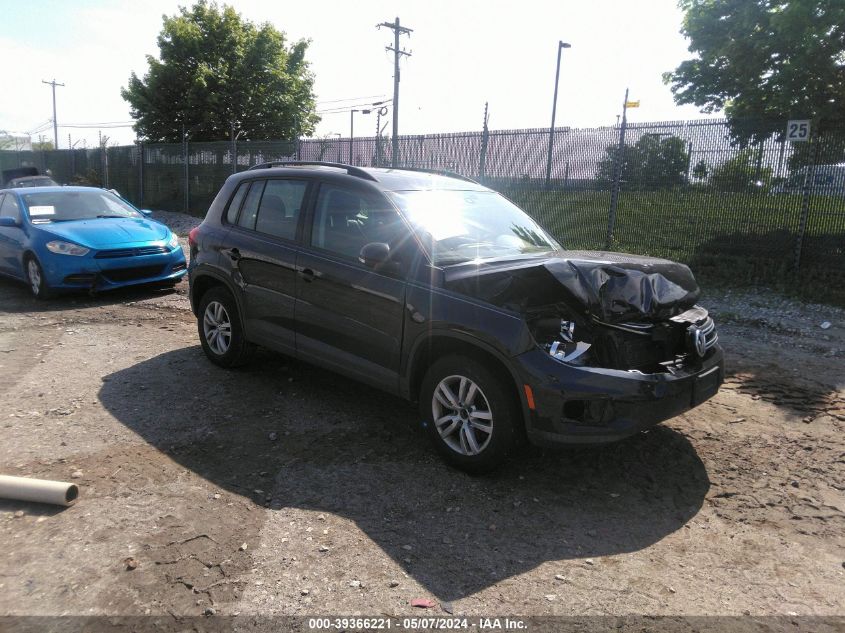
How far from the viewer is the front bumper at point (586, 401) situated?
134 inches

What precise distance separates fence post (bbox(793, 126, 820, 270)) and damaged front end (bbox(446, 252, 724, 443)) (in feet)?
21.2

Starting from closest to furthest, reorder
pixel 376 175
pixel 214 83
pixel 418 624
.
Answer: pixel 418 624, pixel 376 175, pixel 214 83

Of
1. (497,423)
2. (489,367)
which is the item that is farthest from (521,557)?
(489,367)

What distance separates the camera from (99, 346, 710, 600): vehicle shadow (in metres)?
3.19

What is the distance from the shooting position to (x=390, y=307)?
4180 millimetres

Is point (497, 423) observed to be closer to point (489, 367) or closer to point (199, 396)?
point (489, 367)

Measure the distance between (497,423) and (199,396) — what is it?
2.73m

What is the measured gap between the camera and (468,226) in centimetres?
462

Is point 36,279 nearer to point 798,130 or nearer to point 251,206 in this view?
point 251,206

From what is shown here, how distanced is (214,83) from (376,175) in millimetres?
22928

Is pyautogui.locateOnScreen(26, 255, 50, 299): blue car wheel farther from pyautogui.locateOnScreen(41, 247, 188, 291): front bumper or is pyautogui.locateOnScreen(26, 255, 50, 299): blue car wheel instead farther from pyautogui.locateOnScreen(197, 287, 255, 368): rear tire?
pyautogui.locateOnScreen(197, 287, 255, 368): rear tire

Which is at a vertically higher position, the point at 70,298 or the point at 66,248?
the point at 66,248

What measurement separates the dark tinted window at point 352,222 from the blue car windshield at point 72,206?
608 cm

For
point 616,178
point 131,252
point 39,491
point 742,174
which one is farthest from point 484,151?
point 39,491
